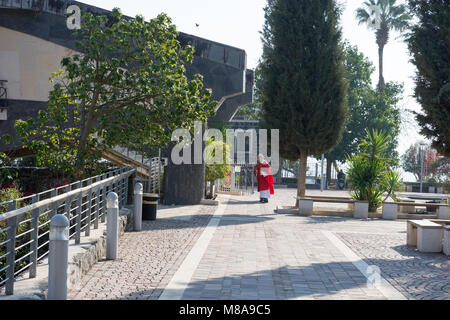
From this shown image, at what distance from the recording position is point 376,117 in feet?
157

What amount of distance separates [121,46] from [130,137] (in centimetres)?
205

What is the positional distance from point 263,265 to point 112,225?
2.37 meters

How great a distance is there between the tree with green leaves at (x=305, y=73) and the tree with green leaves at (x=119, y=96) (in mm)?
6455

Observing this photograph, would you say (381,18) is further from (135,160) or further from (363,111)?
(135,160)

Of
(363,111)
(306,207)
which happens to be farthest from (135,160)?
(363,111)

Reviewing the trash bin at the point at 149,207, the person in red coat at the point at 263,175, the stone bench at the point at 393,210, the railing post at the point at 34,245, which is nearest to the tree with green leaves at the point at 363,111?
the person in red coat at the point at 263,175

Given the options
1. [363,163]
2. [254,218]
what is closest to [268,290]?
[254,218]

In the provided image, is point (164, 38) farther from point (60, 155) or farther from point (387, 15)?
point (387, 15)

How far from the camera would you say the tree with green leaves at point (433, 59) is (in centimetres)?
1077

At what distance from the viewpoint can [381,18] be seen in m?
49.4

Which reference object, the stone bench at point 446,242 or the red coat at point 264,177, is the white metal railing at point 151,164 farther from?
the stone bench at point 446,242

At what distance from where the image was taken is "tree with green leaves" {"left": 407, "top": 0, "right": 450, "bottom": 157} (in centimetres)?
1077

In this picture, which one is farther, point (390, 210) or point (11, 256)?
point (390, 210)
